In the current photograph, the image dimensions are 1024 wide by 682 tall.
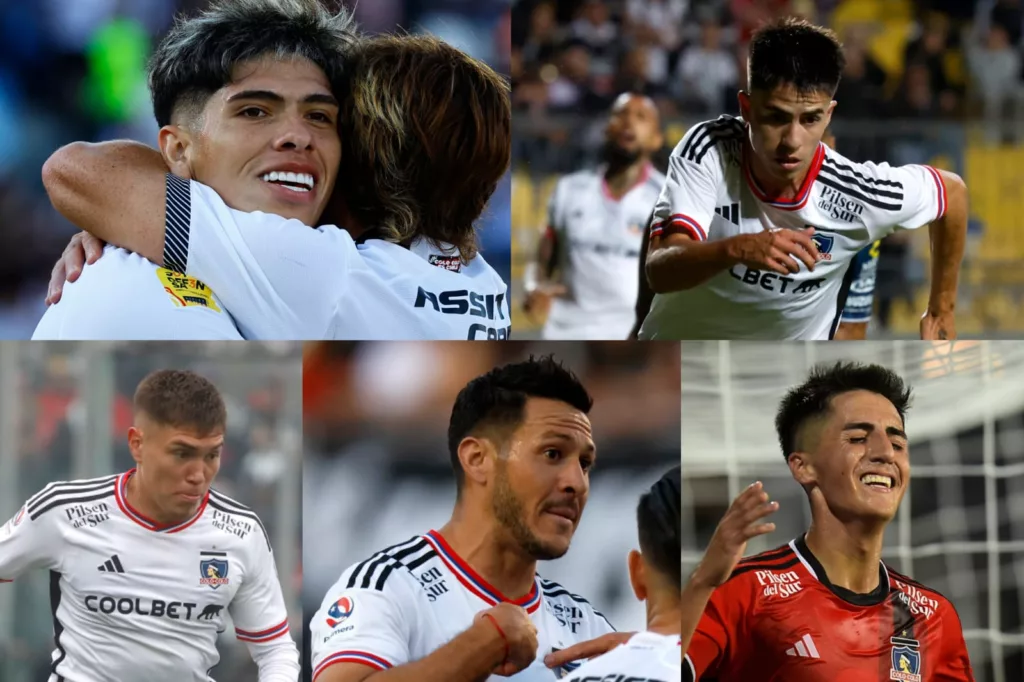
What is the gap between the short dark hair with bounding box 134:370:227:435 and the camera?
284cm

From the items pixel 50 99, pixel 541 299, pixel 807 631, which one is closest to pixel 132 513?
pixel 50 99

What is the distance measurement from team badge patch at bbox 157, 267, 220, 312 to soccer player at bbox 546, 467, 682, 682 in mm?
1209

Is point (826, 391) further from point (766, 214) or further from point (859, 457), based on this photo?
point (766, 214)

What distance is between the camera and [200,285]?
2.98m

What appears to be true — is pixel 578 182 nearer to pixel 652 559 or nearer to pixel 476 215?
pixel 476 215

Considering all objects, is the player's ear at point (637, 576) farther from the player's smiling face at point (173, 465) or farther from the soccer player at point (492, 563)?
the player's smiling face at point (173, 465)

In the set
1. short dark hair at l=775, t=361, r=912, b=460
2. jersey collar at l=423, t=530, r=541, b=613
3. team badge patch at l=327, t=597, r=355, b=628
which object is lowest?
team badge patch at l=327, t=597, r=355, b=628

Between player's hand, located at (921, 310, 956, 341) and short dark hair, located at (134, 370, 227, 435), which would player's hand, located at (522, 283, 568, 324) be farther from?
short dark hair, located at (134, 370, 227, 435)

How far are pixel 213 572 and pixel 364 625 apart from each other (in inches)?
15.8

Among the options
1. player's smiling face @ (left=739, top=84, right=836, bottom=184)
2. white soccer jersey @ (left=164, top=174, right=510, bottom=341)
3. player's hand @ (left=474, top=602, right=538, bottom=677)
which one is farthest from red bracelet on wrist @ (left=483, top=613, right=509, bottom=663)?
player's smiling face @ (left=739, top=84, right=836, bottom=184)

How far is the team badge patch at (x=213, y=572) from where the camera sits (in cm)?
283

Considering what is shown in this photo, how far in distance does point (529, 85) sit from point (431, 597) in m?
3.11

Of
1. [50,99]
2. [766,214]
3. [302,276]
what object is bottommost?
[302,276]

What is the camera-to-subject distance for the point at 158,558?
281 centimetres
